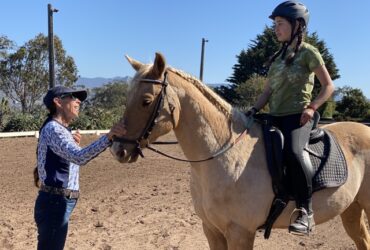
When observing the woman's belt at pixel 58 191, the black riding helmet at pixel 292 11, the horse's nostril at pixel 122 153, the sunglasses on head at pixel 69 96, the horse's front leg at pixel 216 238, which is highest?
the black riding helmet at pixel 292 11

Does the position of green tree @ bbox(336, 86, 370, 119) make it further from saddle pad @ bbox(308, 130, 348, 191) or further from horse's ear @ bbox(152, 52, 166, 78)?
horse's ear @ bbox(152, 52, 166, 78)

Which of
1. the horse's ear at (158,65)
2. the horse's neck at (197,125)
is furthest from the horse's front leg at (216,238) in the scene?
the horse's ear at (158,65)

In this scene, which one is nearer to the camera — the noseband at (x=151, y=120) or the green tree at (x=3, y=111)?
the noseband at (x=151, y=120)

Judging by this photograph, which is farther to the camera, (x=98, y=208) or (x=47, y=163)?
(x=98, y=208)

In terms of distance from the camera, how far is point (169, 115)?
10.3 feet

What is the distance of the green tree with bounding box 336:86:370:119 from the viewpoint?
3388 cm

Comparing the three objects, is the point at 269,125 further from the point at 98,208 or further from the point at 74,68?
the point at 74,68

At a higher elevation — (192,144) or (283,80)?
(283,80)

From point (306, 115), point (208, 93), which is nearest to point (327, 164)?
point (306, 115)

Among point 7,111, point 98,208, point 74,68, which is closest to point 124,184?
point 98,208

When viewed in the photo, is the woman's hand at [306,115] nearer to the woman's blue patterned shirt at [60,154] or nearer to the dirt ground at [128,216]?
the woman's blue patterned shirt at [60,154]

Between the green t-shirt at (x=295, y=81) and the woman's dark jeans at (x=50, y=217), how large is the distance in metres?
1.92

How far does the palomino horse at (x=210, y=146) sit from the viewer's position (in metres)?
3.04

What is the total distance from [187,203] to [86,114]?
678 inches
